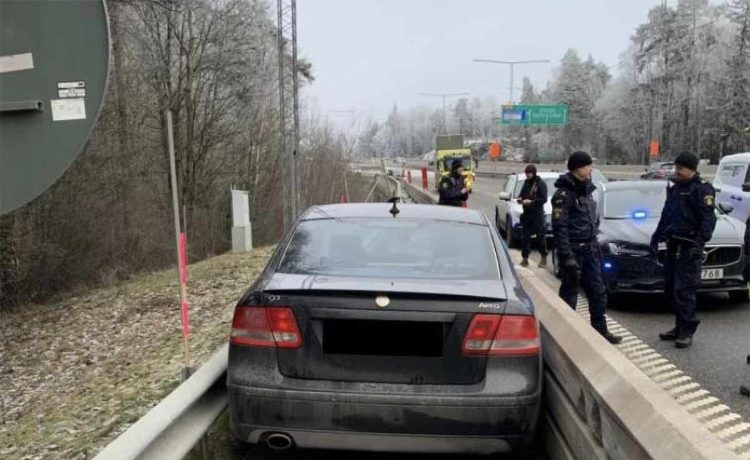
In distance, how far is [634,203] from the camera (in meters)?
9.62

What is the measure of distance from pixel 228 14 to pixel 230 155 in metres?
5.59

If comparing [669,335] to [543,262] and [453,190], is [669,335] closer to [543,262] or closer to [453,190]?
[543,262]

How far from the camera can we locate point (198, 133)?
83.6 ft

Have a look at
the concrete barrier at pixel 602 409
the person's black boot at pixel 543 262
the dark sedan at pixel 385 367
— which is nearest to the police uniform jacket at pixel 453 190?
the person's black boot at pixel 543 262

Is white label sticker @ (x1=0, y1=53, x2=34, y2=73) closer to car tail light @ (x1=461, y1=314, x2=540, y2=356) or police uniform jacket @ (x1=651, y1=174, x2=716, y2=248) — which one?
car tail light @ (x1=461, y1=314, x2=540, y2=356)

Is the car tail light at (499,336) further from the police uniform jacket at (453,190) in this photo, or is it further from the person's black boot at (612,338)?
the police uniform jacket at (453,190)

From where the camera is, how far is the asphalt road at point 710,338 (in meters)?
5.57

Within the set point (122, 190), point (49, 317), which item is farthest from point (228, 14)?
point (49, 317)

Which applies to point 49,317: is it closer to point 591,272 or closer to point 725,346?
point 591,272

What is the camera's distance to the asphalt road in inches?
219

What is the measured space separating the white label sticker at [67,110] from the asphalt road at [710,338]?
15.3 ft

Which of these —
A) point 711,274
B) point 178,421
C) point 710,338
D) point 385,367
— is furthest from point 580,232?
point 178,421

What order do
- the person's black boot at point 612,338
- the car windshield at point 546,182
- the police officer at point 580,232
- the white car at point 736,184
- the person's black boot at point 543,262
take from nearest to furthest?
the police officer at point 580,232 → the person's black boot at point 612,338 → the person's black boot at point 543,262 → the white car at point 736,184 → the car windshield at point 546,182

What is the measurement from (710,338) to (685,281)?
866 mm
